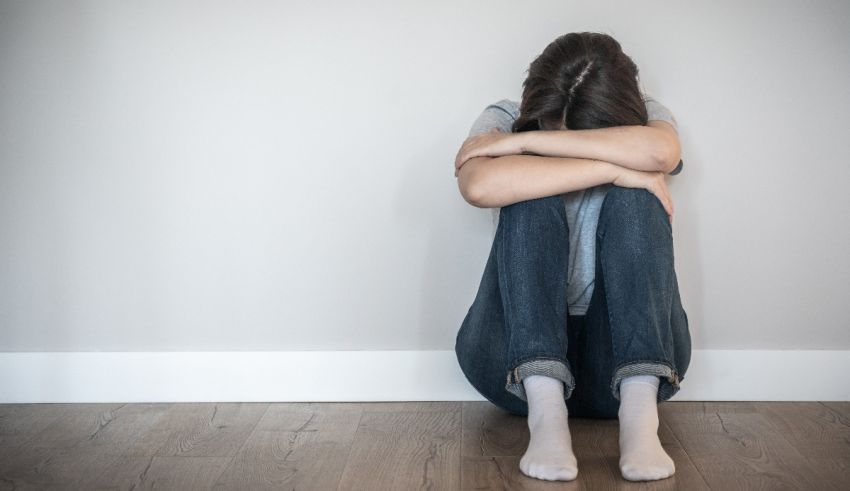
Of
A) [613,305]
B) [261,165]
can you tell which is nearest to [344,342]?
[261,165]

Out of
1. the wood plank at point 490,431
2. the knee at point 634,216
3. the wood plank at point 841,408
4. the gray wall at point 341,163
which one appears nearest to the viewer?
the knee at point 634,216

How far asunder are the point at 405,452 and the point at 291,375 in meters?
0.56

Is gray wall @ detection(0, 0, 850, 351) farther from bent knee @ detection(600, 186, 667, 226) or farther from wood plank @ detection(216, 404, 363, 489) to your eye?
bent knee @ detection(600, 186, 667, 226)

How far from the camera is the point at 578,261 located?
180cm

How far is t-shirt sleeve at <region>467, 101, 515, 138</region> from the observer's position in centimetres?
189

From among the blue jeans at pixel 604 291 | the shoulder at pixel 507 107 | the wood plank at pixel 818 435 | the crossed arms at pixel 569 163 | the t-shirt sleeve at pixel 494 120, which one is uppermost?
the shoulder at pixel 507 107

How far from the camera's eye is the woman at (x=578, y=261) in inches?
60.7

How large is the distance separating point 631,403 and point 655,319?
15cm

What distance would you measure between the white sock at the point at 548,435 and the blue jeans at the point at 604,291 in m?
0.02

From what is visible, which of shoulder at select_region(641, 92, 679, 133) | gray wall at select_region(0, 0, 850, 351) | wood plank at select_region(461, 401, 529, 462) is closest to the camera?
wood plank at select_region(461, 401, 529, 462)

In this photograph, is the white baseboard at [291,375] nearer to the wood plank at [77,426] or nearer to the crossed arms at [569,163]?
the wood plank at [77,426]

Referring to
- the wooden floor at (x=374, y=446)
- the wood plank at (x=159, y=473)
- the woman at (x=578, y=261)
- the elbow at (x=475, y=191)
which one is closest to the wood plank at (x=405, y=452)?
the wooden floor at (x=374, y=446)

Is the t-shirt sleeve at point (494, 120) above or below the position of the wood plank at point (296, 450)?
above

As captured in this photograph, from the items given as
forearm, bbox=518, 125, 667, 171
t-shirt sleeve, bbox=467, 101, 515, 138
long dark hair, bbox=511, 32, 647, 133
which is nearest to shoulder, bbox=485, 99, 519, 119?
t-shirt sleeve, bbox=467, 101, 515, 138
